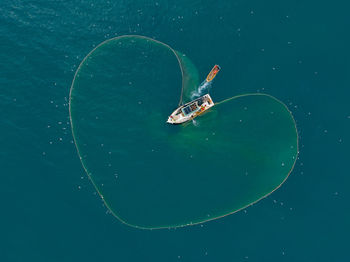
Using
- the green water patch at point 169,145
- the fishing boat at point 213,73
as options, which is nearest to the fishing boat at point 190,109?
the green water patch at point 169,145

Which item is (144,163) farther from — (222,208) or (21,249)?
(21,249)

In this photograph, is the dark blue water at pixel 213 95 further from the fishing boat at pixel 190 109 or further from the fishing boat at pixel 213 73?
the fishing boat at pixel 190 109

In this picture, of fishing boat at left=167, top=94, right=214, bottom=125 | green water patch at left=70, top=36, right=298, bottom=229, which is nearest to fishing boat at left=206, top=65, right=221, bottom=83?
green water patch at left=70, top=36, right=298, bottom=229

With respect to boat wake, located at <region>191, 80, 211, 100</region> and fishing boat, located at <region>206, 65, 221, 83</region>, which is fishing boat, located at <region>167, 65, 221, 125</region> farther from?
fishing boat, located at <region>206, 65, 221, 83</region>

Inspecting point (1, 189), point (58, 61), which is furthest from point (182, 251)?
point (58, 61)

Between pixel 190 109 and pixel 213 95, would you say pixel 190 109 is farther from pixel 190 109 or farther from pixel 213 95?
pixel 213 95

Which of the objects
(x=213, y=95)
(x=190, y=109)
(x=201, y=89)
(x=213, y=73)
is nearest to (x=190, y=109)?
(x=190, y=109)

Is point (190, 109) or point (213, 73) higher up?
point (213, 73)
